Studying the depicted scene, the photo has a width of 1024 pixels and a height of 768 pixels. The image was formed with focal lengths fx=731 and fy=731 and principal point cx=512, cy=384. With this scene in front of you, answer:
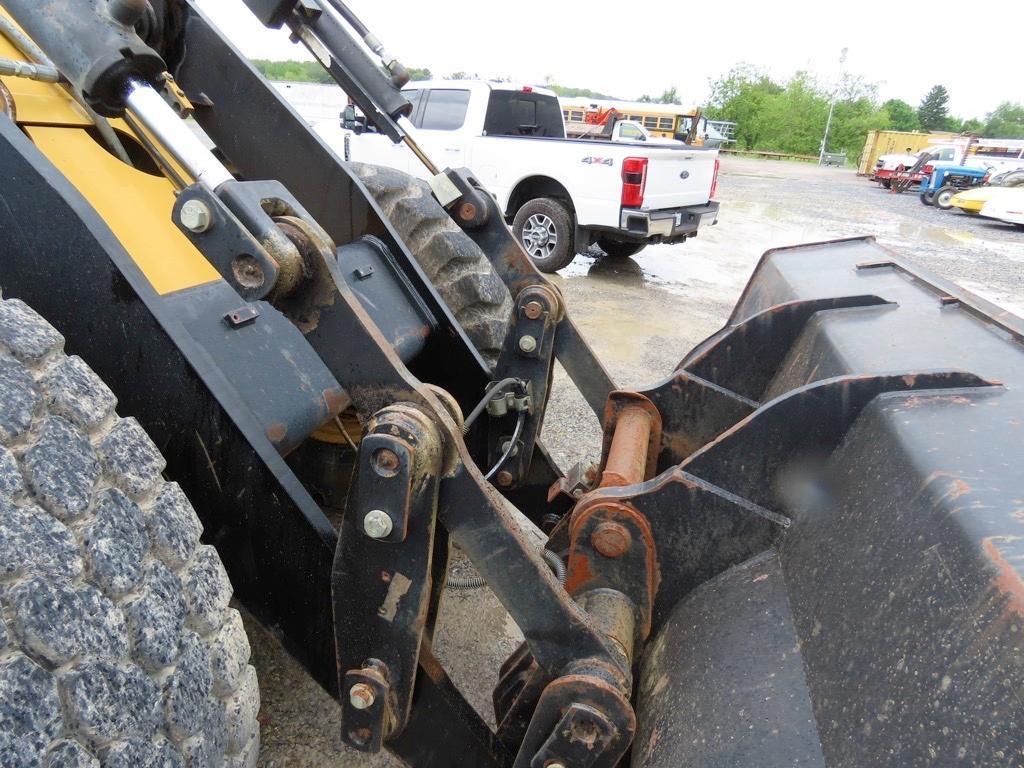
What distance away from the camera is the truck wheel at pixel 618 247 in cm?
1024

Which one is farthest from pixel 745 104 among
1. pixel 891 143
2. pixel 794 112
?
pixel 891 143

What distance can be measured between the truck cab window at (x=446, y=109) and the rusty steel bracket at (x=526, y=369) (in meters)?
7.54

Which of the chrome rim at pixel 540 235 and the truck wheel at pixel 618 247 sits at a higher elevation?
the chrome rim at pixel 540 235

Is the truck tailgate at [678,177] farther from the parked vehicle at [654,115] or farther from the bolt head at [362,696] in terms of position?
the parked vehicle at [654,115]

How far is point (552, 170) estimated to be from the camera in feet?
29.1

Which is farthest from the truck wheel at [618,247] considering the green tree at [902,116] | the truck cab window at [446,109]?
the green tree at [902,116]

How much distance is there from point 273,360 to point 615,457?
943mm

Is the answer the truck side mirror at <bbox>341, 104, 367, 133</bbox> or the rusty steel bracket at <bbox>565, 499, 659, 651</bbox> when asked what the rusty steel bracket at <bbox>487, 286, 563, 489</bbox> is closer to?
the rusty steel bracket at <bbox>565, 499, 659, 651</bbox>

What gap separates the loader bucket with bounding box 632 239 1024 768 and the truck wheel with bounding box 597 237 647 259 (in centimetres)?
844

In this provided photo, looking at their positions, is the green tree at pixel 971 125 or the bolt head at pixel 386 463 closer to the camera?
the bolt head at pixel 386 463

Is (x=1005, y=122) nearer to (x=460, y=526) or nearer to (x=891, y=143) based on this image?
(x=891, y=143)

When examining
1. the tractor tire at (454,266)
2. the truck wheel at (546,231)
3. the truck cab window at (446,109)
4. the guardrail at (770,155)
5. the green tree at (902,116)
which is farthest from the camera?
the green tree at (902,116)

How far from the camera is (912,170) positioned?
27250 millimetres

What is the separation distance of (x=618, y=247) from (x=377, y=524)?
31.8 ft
